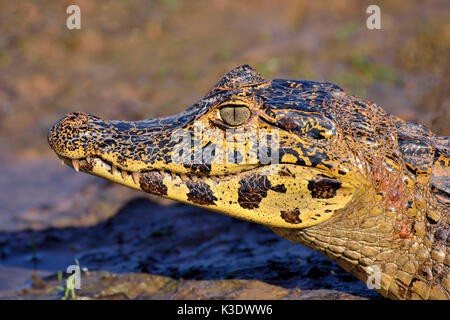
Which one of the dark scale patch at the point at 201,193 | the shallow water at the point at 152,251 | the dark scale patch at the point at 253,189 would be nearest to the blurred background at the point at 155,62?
the shallow water at the point at 152,251

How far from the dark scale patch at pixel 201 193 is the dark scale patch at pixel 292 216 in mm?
414

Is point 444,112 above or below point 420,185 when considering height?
above

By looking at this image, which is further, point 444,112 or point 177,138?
point 444,112

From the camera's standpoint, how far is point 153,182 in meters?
2.85

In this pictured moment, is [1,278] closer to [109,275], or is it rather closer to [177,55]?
[109,275]

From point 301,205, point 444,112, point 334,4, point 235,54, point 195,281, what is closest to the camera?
point 301,205

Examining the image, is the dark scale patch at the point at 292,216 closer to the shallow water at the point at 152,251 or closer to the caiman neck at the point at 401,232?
the caiman neck at the point at 401,232

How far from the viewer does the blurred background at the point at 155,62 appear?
5976mm

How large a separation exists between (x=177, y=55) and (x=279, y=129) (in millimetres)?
5877

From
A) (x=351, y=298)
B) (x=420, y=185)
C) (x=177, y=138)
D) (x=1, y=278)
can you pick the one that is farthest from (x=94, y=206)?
(x=420, y=185)

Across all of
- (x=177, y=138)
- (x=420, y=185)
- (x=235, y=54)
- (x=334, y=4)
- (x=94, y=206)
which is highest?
(x=334, y=4)

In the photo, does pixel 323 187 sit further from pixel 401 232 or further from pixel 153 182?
pixel 153 182

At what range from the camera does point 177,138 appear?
9.40 feet
